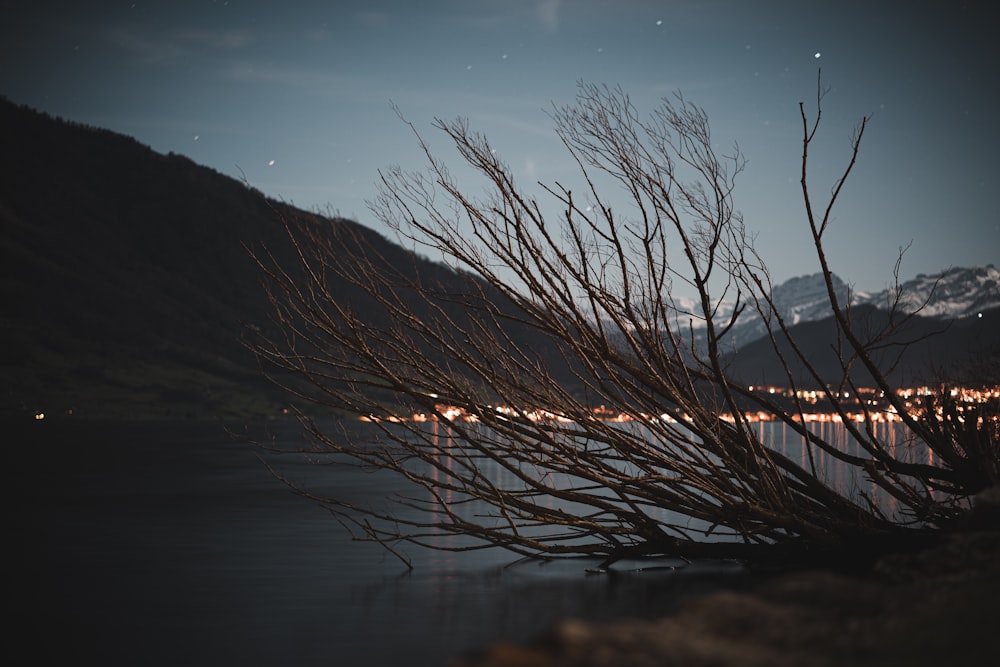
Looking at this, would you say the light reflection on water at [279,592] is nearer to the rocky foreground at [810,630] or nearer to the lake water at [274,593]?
the lake water at [274,593]

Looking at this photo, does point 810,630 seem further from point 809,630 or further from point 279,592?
point 279,592

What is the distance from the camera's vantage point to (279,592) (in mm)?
11523

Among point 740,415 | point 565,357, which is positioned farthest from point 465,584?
point 740,415

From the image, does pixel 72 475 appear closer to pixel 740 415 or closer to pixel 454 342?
pixel 454 342

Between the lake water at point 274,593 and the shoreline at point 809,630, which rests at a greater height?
the shoreline at point 809,630

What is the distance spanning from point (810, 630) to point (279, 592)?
29.0 feet

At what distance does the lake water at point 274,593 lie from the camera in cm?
855

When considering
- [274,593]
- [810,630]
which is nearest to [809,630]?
[810,630]

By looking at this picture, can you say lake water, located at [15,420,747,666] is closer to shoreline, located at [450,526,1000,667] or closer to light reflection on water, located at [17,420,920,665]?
light reflection on water, located at [17,420,920,665]

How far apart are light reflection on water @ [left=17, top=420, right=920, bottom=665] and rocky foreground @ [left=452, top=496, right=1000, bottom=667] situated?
418 cm

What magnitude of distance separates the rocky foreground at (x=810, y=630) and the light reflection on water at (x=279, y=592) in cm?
418

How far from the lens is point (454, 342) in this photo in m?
9.56

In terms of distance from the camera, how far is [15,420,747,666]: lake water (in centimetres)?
855

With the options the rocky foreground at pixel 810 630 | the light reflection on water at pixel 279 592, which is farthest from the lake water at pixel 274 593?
the rocky foreground at pixel 810 630
